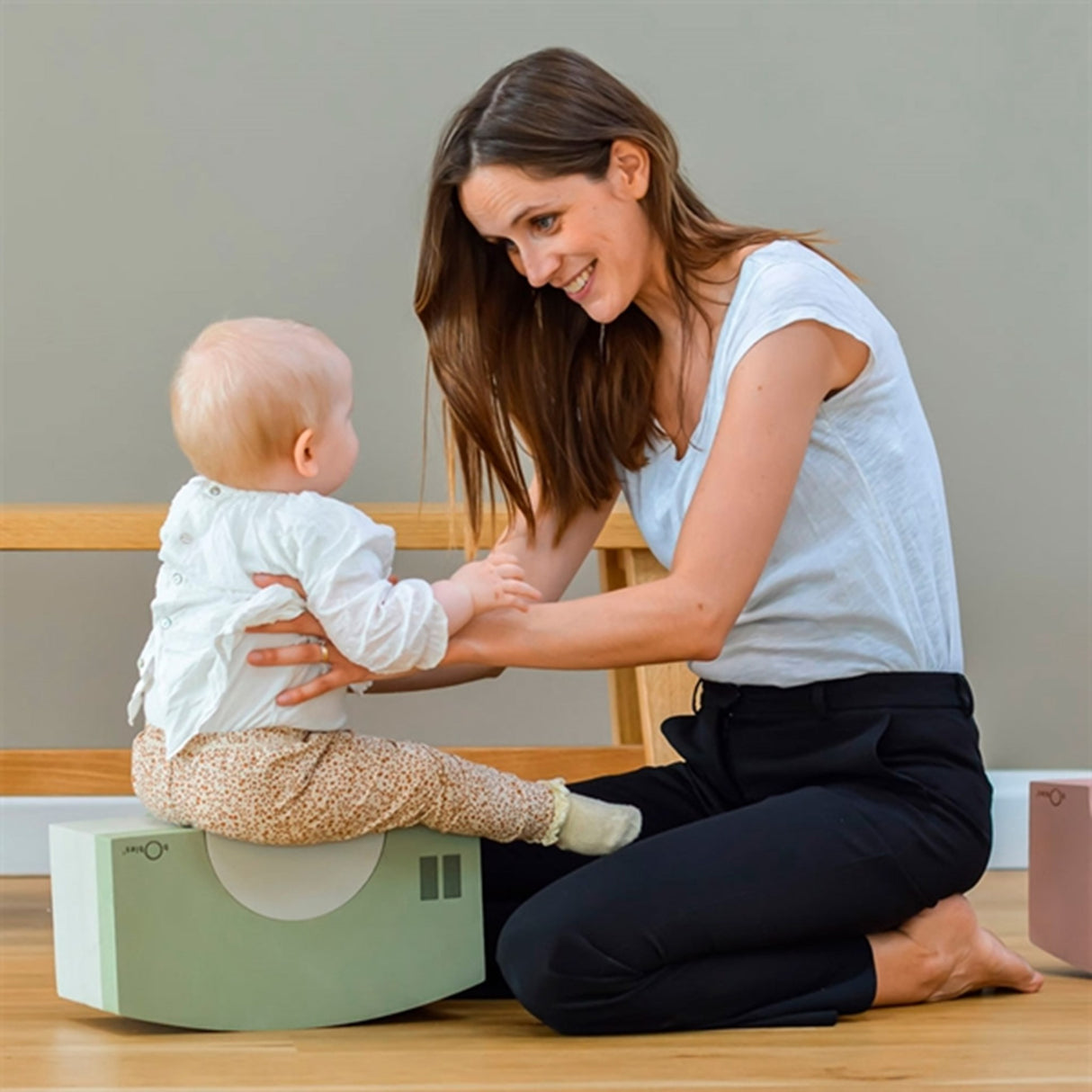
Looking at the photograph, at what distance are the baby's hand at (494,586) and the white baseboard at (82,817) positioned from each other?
4.68ft

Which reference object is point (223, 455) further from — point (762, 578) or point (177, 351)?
point (177, 351)

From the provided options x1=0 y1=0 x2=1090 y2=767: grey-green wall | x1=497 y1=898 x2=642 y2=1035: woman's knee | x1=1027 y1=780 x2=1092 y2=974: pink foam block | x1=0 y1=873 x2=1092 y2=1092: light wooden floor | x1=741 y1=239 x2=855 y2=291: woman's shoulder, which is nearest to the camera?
x1=0 y1=873 x2=1092 y2=1092: light wooden floor

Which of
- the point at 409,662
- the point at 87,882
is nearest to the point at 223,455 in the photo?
the point at 409,662

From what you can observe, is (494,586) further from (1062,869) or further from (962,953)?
(1062,869)

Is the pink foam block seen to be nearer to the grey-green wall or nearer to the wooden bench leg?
the wooden bench leg

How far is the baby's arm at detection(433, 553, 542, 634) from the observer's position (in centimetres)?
151

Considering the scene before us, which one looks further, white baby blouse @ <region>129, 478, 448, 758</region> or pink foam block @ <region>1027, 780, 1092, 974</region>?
pink foam block @ <region>1027, 780, 1092, 974</region>

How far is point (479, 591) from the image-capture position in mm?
1530

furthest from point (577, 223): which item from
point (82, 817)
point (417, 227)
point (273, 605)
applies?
point (82, 817)

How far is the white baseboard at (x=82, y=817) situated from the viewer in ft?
9.20

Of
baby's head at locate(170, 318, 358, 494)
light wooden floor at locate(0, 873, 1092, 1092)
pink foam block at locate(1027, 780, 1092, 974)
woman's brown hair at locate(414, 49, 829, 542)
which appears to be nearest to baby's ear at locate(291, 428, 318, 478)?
baby's head at locate(170, 318, 358, 494)

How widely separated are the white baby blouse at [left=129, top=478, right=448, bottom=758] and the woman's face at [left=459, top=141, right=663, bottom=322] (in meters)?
0.33

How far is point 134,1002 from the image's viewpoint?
1503mm

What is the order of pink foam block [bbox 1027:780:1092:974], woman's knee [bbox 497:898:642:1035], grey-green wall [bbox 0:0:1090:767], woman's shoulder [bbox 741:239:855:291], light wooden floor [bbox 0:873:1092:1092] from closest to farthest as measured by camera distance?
light wooden floor [bbox 0:873:1092:1092] → woman's knee [bbox 497:898:642:1035] → woman's shoulder [bbox 741:239:855:291] → pink foam block [bbox 1027:780:1092:974] → grey-green wall [bbox 0:0:1090:767]
